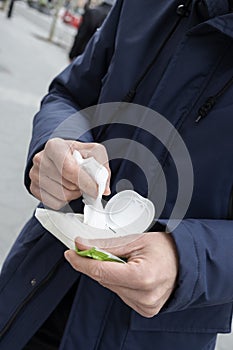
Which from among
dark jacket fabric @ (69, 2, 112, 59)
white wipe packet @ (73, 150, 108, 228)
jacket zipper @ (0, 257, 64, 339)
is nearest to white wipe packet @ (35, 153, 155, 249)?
white wipe packet @ (73, 150, 108, 228)

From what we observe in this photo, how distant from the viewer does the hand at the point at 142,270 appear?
0.60 meters

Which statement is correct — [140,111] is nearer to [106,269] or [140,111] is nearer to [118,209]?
[118,209]

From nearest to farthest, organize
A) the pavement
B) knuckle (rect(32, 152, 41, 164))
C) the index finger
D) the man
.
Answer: the index finger < knuckle (rect(32, 152, 41, 164)) < the pavement < the man

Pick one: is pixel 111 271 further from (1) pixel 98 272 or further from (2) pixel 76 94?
(2) pixel 76 94

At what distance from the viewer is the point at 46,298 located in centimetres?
82

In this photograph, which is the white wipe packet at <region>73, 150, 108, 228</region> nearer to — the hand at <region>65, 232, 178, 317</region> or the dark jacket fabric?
the hand at <region>65, 232, 178, 317</region>

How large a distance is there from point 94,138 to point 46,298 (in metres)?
0.29

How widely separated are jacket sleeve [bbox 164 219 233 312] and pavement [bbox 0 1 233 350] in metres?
1.59

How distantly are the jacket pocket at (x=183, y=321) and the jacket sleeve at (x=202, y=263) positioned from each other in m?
0.07

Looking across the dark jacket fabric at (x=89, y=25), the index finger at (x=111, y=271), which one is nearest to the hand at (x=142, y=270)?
the index finger at (x=111, y=271)

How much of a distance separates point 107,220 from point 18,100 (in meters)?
3.94

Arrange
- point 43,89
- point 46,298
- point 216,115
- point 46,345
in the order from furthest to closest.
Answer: point 43,89
point 46,345
point 46,298
point 216,115

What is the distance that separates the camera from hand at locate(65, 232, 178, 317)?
1.97ft

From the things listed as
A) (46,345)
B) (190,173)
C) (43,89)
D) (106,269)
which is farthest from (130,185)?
(43,89)
